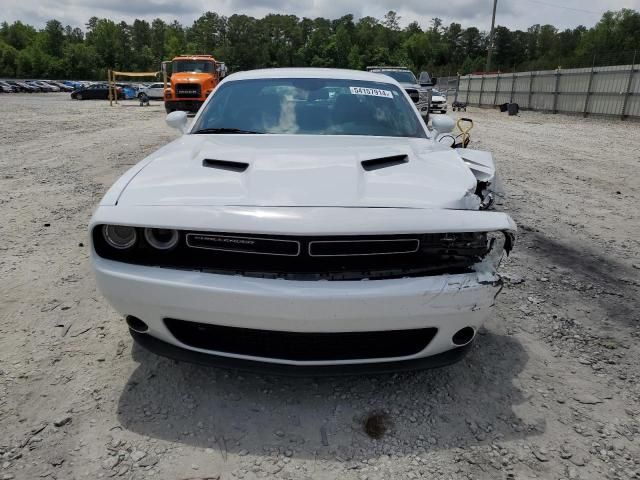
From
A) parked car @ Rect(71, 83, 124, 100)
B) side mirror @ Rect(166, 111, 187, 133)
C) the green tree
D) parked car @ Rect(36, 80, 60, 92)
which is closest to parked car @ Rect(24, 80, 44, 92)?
parked car @ Rect(36, 80, 60, 92)

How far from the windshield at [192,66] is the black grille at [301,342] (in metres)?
22.6

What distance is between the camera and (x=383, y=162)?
265cm

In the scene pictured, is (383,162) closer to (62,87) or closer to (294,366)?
(294,366)

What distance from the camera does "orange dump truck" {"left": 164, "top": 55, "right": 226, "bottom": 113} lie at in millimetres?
22141

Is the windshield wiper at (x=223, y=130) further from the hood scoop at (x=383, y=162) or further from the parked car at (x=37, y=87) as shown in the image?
the parked car at (x=37, y=87)

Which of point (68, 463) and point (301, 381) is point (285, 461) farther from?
point (68, 463)

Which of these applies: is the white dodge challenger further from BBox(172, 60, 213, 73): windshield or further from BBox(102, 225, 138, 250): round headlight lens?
BBox(172, 60, 213, 73): windshield

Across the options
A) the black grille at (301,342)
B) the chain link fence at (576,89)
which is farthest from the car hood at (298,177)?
the chain link fence at (576,89)

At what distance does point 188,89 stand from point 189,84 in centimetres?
23

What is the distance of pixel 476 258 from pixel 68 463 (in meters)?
1.88

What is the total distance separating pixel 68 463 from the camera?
1963 mm

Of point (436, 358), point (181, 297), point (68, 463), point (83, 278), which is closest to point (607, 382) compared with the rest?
point (436, 358)

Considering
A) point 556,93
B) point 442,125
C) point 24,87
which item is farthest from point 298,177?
point 24,87

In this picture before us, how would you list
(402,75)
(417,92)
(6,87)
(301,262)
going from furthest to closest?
1. (6,87)
2. (402,75)
3. (417,92)
4. (301,262)
